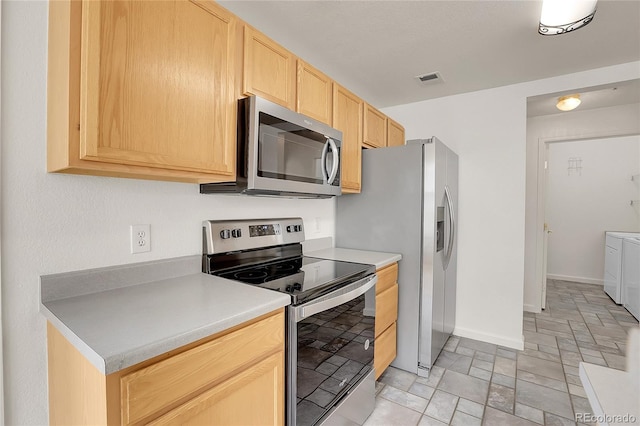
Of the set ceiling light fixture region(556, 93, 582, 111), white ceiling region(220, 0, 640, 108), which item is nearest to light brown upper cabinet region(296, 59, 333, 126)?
white ceiling region(220, 0, 640, 108)

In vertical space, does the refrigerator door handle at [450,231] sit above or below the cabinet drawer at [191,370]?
above

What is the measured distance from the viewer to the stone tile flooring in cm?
181

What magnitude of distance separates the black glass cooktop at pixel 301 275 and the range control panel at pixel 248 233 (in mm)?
127

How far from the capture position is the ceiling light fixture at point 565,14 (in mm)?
1512

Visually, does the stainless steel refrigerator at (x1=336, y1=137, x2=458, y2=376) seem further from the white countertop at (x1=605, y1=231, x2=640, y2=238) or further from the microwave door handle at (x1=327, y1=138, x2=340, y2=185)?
the white countertop at (x1=605, y1=231, x2=640, y2=238)

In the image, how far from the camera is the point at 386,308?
2.11 metres

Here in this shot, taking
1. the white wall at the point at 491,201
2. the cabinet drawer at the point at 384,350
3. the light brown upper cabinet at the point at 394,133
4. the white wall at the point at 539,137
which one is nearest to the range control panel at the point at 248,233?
the cabinet drawer at the point at 384,350

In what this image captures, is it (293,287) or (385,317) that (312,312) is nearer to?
(293,287)

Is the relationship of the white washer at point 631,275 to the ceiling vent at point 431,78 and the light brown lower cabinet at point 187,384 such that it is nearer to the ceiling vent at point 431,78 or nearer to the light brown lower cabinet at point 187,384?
the ceiling vent at point 431,78

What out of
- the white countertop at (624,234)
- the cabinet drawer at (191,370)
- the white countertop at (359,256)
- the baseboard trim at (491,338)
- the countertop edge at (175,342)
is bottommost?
the baseboard trim at (491,338)

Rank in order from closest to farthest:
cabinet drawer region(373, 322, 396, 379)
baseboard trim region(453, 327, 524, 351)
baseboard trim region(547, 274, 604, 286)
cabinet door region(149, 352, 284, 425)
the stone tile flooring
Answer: cabinet door region(149, 352, 284, 425) < the stone tile flooring < cabinet drawer region(373, 322, 396, 379) < baseboard trim region(453, 327, 524, 351) < baseboard trim region(547, 274, 604, 286)

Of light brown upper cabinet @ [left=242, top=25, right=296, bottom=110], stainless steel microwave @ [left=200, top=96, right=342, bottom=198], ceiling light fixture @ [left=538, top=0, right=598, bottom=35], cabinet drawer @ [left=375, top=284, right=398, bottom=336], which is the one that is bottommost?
cabinet drawer @ [left=375, top=284, right=398, bottom=336]

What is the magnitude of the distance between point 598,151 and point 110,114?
6.49 metres

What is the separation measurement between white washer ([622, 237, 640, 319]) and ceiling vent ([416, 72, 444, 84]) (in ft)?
10.5
